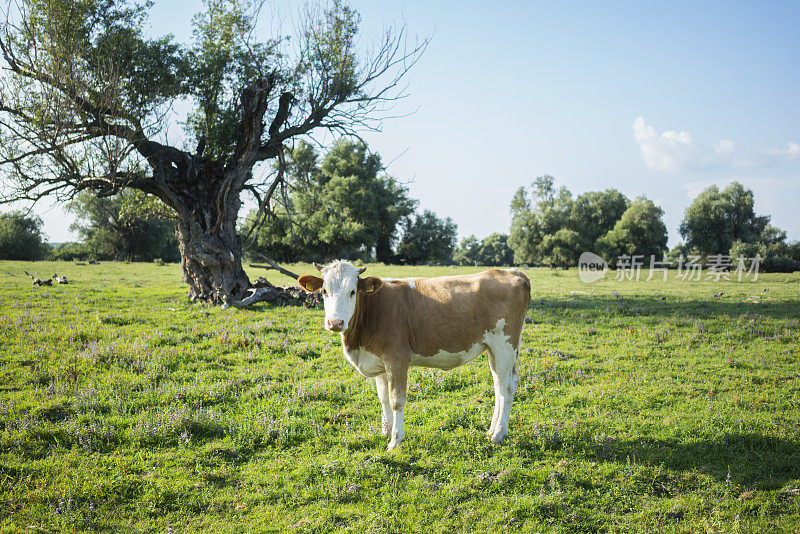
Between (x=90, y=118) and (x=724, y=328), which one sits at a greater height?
(x=90, y=118)

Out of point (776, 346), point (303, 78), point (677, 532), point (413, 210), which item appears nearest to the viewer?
point (677, 532)

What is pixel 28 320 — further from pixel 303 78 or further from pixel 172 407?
pixel 303 78

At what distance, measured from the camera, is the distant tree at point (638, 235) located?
6594 centimetres

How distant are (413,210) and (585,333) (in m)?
51.1

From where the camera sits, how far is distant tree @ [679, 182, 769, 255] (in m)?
62.3

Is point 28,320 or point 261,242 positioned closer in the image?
point 28,320

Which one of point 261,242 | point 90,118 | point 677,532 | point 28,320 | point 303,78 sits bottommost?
point 677,532

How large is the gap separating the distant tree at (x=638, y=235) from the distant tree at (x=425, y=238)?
916 inches

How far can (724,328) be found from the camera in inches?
552

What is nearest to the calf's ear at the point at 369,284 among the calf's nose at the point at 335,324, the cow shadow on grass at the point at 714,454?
the calf's nose at the point at 335,324

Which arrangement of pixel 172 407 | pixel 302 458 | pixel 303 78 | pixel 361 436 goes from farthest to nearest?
pixel 303 78 < pixel 172 407 < pixel 361 436 < pixel 302 458

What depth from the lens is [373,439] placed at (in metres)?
7.10

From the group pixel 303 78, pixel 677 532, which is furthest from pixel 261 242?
pixel 677 532

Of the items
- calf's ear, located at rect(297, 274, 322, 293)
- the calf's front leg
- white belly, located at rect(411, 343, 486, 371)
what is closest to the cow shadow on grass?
white belly, located at rect(411, 343, 486, 371)
